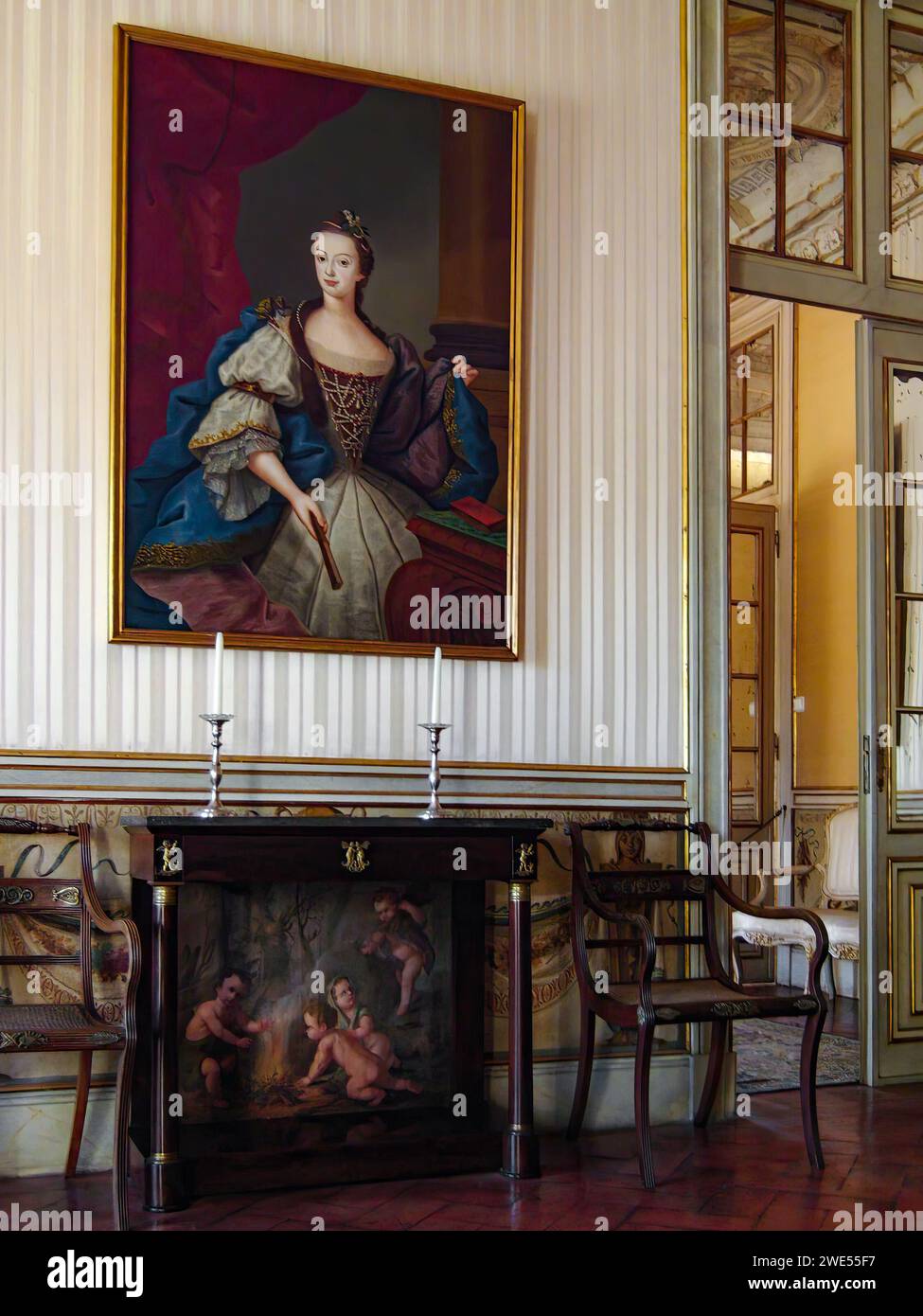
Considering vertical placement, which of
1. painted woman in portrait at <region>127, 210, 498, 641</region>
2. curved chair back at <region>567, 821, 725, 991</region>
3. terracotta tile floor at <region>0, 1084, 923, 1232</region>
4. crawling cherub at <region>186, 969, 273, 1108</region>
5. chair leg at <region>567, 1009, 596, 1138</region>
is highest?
painted woman in portrait at <region>127, 210, 498, 641</region>

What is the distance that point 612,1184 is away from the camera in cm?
385

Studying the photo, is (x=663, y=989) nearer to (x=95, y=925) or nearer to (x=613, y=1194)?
(x=613, y=1194)

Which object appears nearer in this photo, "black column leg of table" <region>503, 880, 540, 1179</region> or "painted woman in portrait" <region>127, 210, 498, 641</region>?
"black column leg of table" <region>503, 880, 540, 1179</region>

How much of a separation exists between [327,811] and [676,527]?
1670 mm

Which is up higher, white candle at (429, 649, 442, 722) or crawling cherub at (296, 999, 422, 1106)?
white candle at (429, 649, 442, 722)

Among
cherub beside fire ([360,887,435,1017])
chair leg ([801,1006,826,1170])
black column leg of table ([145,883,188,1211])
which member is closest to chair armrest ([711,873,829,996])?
chair leg ([801,1006,826,1170])

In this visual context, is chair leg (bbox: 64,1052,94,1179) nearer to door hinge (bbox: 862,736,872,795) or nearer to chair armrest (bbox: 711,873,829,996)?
chair armrest (bbox: 711,873,829,996)

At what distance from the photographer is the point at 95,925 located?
3.91m

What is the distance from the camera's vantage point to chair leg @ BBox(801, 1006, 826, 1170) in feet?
13.4

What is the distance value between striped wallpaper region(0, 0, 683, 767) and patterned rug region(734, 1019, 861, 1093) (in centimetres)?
151

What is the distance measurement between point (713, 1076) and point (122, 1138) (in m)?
2.15

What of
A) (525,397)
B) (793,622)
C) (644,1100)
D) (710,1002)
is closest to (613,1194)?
(644,1100)

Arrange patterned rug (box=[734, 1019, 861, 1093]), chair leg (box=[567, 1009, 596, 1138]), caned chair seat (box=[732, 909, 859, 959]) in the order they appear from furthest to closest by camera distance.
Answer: caned chair seat (box=[732, 909, 859, 959])
patterned rug (box=[734, 1019, 861, 1093])
chair leg (box=[567, 1009, 596, 1138])

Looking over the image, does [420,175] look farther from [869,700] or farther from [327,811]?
[869,700]
